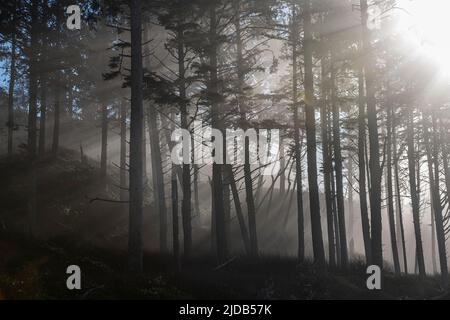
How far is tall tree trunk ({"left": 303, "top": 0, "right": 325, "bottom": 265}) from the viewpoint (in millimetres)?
16938

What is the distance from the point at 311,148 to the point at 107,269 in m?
8.66

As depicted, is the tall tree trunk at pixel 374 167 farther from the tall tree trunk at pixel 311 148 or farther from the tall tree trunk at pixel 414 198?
the tall tree trunk at pixel 414 198

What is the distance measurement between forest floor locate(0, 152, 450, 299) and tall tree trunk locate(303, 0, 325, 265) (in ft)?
3.12

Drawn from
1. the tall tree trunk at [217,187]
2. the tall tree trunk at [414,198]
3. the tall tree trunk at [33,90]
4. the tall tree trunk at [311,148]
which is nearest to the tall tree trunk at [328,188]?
the tall tree trunk at [311,148]

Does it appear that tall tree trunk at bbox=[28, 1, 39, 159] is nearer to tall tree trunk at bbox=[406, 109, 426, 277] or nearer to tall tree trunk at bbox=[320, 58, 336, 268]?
tall tree trunk at bbox=[320, 58, 336, 268]

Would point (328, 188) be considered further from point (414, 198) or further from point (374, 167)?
point (414, 198)

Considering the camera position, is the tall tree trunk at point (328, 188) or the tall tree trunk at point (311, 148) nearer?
the tall tree trunk at point (311, 148)

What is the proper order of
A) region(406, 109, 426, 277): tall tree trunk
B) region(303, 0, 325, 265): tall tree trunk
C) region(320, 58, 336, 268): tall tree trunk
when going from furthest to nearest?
region(406, 109, 426, 277): tall tree trunk
region(320, 58, 336, 268): tall tree trunk
region(303, 0, 325, 265): tall tree trunk

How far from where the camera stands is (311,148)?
17281mm

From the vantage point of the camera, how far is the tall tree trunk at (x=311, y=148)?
16.9m

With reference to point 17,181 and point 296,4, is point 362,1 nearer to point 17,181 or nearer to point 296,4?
point 296,4

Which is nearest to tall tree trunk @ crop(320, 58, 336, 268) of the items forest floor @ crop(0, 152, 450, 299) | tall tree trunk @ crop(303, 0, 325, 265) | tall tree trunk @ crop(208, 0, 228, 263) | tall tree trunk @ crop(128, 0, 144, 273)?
forest floor @ crop(0, 152, 450, 299)

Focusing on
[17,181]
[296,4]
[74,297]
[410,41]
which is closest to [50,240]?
[74,297]

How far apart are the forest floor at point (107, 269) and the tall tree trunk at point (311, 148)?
95 centimetres
